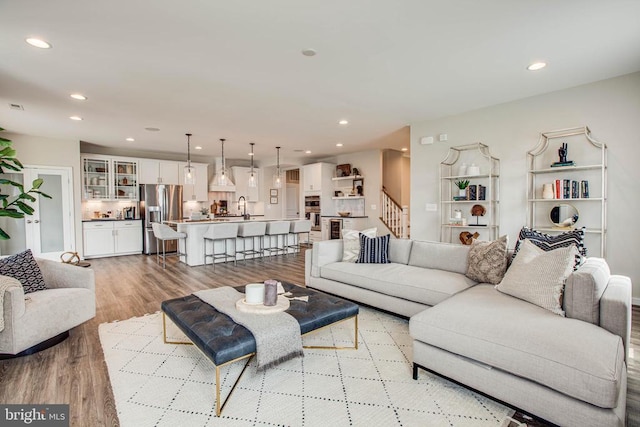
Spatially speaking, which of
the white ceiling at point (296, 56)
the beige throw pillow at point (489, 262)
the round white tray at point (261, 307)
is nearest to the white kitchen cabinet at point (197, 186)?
the white ceiling at point (296, 56)

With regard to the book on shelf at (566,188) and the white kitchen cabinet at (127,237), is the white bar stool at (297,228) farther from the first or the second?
the book on shelf at (566,188)

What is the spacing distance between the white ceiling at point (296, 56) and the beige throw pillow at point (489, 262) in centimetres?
190

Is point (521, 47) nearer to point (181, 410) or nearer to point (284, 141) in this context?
point (181, 410)

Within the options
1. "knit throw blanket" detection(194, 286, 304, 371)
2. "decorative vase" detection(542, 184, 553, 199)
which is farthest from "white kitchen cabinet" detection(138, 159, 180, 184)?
"decorative vase" detection(542, 184, 553, 199)

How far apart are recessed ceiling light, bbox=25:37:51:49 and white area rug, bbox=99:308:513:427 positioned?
2718mm

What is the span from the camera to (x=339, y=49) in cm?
292

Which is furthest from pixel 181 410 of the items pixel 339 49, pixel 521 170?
pixel 521 170

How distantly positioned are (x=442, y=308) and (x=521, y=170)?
3328mm

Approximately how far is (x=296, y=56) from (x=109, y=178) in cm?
686

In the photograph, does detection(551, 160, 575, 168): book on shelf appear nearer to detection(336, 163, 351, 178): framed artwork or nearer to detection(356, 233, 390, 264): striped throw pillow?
detection(356, 233, 390, 264): striped throw pillow

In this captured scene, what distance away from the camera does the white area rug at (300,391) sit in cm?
179

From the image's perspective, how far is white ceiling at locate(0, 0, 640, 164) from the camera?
2.35m

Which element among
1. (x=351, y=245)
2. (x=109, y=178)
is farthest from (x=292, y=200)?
(x=351, y=245)

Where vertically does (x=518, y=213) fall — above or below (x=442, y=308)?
above
